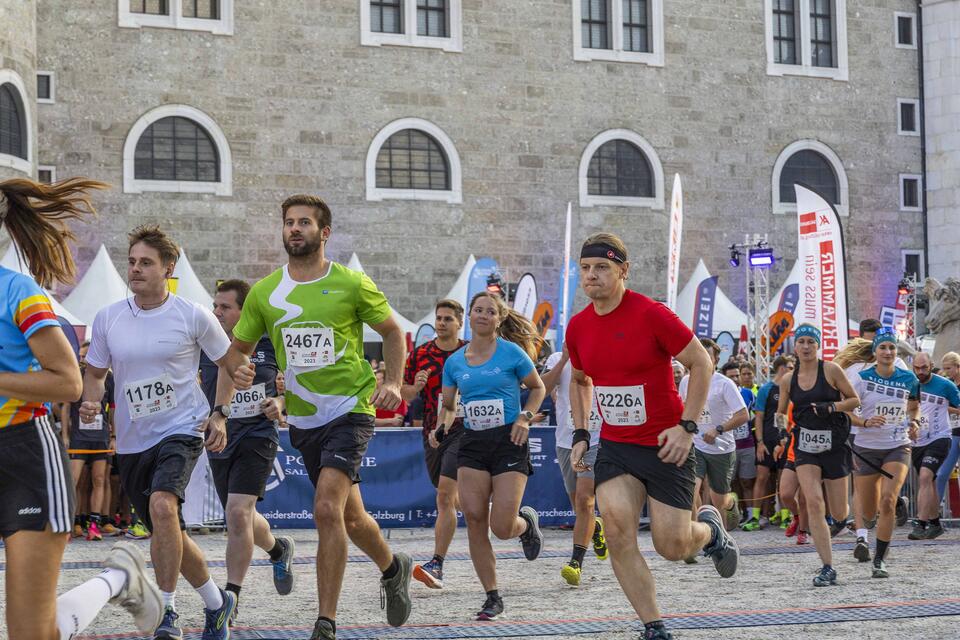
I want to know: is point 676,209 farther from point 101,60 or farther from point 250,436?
point 250,436

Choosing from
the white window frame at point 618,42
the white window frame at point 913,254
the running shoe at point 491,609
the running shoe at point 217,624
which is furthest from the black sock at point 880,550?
the white window frame at point 913,254

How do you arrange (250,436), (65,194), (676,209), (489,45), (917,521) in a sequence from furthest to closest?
(489,45)
(676,209)
(917,521)
(250,436)
(65,194)

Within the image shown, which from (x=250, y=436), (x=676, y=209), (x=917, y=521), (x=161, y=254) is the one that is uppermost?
(x=676, y=209)

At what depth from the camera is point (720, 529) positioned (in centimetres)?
806

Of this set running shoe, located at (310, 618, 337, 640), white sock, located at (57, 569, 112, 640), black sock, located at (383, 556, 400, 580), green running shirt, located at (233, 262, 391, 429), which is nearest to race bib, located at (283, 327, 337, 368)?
green running shirt, located at (233, 262, 391, 429)

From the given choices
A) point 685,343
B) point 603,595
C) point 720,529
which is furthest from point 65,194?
point 603,595

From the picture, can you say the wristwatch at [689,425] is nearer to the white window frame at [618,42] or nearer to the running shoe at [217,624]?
the running shoe at [217,624]

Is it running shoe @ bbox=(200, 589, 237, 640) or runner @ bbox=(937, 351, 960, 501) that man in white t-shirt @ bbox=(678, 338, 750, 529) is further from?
running shoe @ bbox=(200, 589, 237, 640)

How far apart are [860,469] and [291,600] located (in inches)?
192

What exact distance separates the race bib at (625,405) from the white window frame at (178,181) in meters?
24.1

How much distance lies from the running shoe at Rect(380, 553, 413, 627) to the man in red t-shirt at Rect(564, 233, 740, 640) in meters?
1.22

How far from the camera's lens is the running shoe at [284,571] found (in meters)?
9.06

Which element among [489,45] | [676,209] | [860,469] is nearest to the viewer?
[860,469]

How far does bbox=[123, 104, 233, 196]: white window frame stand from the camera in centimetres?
2992
